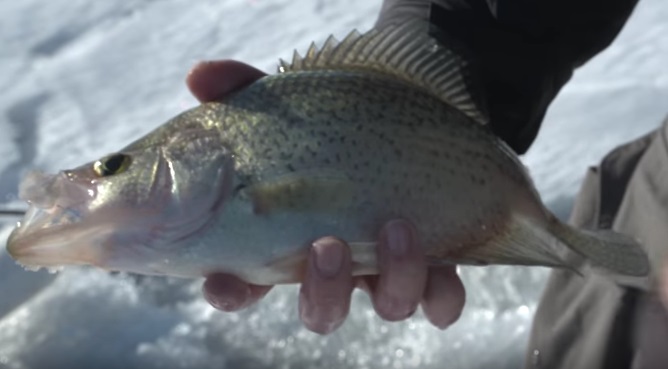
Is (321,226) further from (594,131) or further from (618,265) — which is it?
(594,131)

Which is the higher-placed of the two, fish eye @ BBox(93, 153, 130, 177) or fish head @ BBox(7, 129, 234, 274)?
fish eye @ BBox(93, 153, 130, 177)

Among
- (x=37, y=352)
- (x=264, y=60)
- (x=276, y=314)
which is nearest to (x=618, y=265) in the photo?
(x=276, y=314)

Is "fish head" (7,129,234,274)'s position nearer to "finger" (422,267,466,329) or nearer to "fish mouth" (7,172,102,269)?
"fish mouth" (7,172,102,269)

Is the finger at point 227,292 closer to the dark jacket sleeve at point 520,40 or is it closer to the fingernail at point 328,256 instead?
the fingernail at point 328,256

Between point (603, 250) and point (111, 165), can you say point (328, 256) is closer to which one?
point (111, 165)

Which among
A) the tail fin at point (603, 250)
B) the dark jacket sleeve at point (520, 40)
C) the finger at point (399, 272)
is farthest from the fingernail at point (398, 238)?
the dark jacket sleeve at point (520, 40)

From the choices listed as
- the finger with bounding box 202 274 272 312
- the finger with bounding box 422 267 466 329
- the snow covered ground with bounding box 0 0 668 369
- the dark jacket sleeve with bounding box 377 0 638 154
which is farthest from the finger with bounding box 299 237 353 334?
the snow covered ground with bounding box 0 0 668 369
